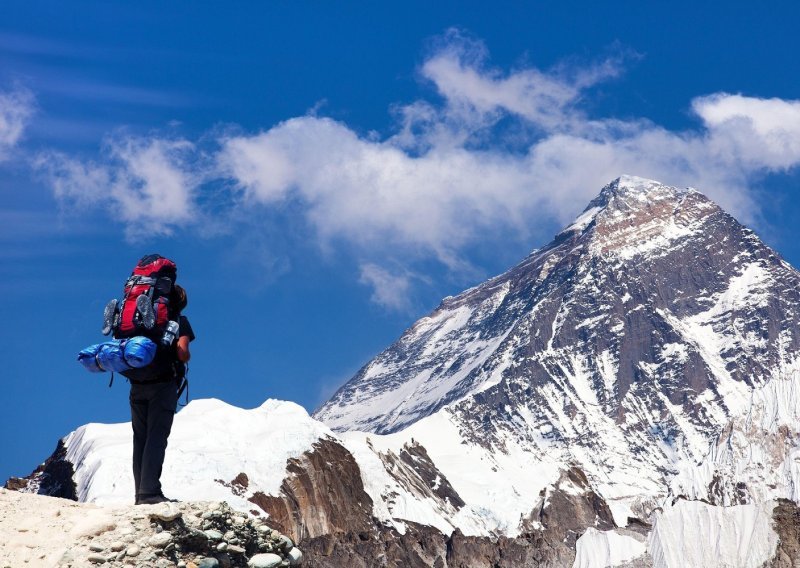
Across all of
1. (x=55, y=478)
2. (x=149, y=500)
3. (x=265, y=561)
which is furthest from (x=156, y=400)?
(x=55, y=478)

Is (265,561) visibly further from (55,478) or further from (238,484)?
(238,484)

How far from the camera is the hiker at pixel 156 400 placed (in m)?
19.4

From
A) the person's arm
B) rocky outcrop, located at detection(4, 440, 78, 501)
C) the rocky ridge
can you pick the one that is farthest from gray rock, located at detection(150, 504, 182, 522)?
rocky outcrop, located at detection(4, 440, 78, 501)

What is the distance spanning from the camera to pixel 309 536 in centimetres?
18038

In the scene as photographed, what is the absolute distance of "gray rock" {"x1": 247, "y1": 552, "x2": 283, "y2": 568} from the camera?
60.2 ft

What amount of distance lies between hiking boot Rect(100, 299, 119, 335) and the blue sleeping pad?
29 centimetres

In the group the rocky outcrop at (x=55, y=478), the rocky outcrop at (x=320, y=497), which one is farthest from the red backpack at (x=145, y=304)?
the rocky outcrop at (x=320, y=497)

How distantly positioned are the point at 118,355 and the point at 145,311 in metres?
0.68

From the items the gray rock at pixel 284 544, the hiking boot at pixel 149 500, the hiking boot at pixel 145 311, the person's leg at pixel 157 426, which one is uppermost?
the hiking boot at pixel 145 311

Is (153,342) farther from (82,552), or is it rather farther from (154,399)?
(82,552)

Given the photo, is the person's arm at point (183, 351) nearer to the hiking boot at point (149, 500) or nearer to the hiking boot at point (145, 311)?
the hiking boot at point (145, 311)

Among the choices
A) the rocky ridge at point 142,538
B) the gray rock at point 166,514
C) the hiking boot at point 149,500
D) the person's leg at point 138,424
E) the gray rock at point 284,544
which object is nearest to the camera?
the rocky ridge at point 142,538

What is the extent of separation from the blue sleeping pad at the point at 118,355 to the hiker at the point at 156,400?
41cm

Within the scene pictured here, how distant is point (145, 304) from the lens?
1903 cm
